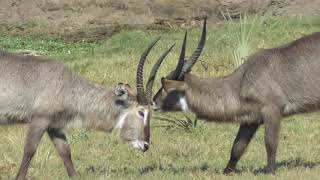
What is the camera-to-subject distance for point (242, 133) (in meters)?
7.83

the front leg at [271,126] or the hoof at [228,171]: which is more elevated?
the front leg at [271,126]

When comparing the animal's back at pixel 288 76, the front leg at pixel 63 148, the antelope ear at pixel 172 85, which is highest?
the animal's back at pixel 288 76

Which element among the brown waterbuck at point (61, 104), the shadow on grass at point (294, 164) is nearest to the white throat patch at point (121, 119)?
the brown waterbuck at point (61, 104)

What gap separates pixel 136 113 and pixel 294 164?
5.40 feet

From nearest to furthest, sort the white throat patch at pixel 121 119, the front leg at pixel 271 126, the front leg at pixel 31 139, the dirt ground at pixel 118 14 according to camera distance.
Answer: the front leg at pixel 31 139 < the front leg at pixel 271 126 < the white throat patch at pixel 121 119 < the dirt ground at pixel 118 14

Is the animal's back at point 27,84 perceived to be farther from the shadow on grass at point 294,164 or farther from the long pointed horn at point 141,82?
the shadow on grass at point 294,164

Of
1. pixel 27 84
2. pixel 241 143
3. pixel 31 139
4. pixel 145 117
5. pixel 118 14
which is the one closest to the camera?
pixel 31 139

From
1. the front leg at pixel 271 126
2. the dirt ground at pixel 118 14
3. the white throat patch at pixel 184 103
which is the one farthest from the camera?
the dirt ground at pixel 118 14

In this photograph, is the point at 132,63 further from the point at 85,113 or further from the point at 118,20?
the point at 85,113

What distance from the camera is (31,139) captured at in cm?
723

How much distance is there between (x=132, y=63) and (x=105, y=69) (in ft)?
1.84

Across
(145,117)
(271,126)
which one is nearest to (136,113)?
(145,117)

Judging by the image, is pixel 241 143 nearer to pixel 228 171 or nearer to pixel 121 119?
A: pixel 228 171

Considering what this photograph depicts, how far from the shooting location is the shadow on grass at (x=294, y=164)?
7616 millimetres
